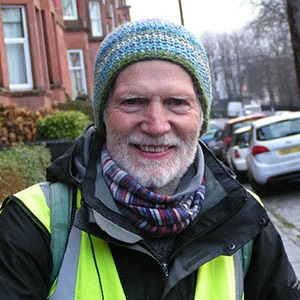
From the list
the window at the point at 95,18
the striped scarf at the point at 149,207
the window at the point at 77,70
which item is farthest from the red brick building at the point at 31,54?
the window at the point at 95,18

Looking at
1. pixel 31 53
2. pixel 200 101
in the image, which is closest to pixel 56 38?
pixel 31 53

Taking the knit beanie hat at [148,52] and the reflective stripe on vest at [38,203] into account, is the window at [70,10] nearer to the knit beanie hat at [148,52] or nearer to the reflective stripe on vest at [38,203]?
the knit beanie hat at [148,52]

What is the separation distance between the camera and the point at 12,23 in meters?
16.1

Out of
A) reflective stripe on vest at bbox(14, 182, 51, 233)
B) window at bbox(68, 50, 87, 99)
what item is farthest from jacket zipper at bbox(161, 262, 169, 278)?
window at bbox(68, 50, 87, 99)

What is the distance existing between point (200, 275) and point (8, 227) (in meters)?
0.63

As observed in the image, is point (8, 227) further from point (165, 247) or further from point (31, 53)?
point (31, 53)

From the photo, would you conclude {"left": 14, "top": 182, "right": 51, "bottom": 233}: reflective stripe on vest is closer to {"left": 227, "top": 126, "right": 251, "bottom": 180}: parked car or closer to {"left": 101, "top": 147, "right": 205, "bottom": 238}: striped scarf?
{"left": 101, "top": 147, "right": 205, "bottom": 238}: striped scarf

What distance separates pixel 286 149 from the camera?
11.1m

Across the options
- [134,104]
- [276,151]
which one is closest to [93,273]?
[134,104]

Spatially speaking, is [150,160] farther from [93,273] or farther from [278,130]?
[278,130]

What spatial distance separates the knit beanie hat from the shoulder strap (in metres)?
0.36

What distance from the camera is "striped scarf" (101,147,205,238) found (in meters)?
1.75

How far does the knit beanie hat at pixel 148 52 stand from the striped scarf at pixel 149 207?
323 millimetres

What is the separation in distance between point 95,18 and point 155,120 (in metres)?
33.7
